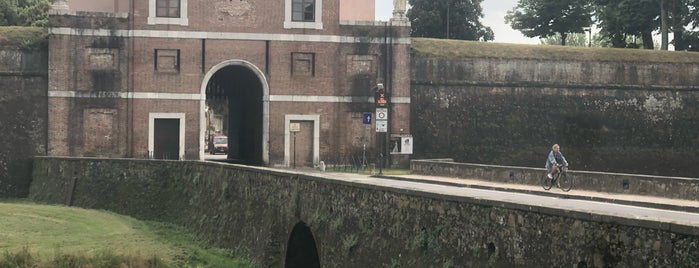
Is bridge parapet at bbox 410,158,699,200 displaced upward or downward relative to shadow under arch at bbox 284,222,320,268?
upward

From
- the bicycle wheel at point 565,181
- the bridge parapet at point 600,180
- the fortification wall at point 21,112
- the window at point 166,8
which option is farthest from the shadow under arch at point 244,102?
the bicycle wheel at point 565,181

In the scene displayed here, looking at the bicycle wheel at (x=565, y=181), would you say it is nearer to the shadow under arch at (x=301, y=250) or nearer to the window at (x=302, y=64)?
the shadow under arch at (x=301, y=250)

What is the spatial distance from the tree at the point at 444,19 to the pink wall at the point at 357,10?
658 inches

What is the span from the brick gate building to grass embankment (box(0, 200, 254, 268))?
10.2m

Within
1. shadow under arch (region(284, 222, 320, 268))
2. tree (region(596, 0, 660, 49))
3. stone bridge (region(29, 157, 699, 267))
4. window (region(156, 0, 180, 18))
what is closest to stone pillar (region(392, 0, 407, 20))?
window (region(156, 0, 180, 18))

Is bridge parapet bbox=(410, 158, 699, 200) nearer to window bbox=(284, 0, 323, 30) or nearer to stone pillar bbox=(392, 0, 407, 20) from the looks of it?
stone pillar bbox=(392, 0, 407, 20)

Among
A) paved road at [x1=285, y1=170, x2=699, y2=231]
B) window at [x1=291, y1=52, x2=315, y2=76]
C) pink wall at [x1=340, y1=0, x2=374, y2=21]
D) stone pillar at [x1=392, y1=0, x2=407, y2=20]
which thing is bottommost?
paved road at [x1=285, y1=170, x2=699, y2=231]

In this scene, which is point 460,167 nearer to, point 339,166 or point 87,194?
point 339,166

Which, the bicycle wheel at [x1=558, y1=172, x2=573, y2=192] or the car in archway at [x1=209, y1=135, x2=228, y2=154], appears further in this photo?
the car in archway at [x1=209, y1=135, x2=228, y2=154]

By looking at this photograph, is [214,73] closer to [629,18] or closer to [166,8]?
[166,8]

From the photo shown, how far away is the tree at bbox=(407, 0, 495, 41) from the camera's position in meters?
64.6

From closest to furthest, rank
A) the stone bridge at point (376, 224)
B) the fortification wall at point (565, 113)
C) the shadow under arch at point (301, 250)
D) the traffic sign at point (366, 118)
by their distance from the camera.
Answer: the stone bridge at point (376, 224) → the shadow under arch at point (301, 250) → the traffic sign at point (366, 118) → the fortification wall at point (565, 113)

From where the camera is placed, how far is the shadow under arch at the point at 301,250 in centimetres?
1928

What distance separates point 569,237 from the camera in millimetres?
10328
